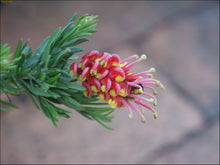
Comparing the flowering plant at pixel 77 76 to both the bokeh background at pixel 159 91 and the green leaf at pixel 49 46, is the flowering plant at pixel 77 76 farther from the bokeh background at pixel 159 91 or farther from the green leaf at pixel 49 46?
the bokeh background at pixel 159 91

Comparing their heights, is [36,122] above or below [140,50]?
below

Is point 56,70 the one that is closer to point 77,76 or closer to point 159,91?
point 77,76

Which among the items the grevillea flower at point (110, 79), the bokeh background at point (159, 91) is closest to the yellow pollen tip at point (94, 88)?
the grevillea flower at point (110, 79)

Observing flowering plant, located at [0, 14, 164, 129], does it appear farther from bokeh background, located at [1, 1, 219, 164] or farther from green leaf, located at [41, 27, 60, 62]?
bokeh background, located at [1, 1, 219, 164]

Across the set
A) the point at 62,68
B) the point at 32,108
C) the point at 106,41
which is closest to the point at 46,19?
the point at 106,41

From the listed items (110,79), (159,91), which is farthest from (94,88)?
(159,91)

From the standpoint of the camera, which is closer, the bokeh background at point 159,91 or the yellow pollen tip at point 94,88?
the yellow pollen tip at point 94,88

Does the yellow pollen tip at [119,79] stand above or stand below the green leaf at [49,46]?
below

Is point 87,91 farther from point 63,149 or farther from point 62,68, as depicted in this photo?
point 63,149

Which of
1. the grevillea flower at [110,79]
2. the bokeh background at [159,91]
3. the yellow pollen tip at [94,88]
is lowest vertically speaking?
the yellow pollen tip at [94,88]
